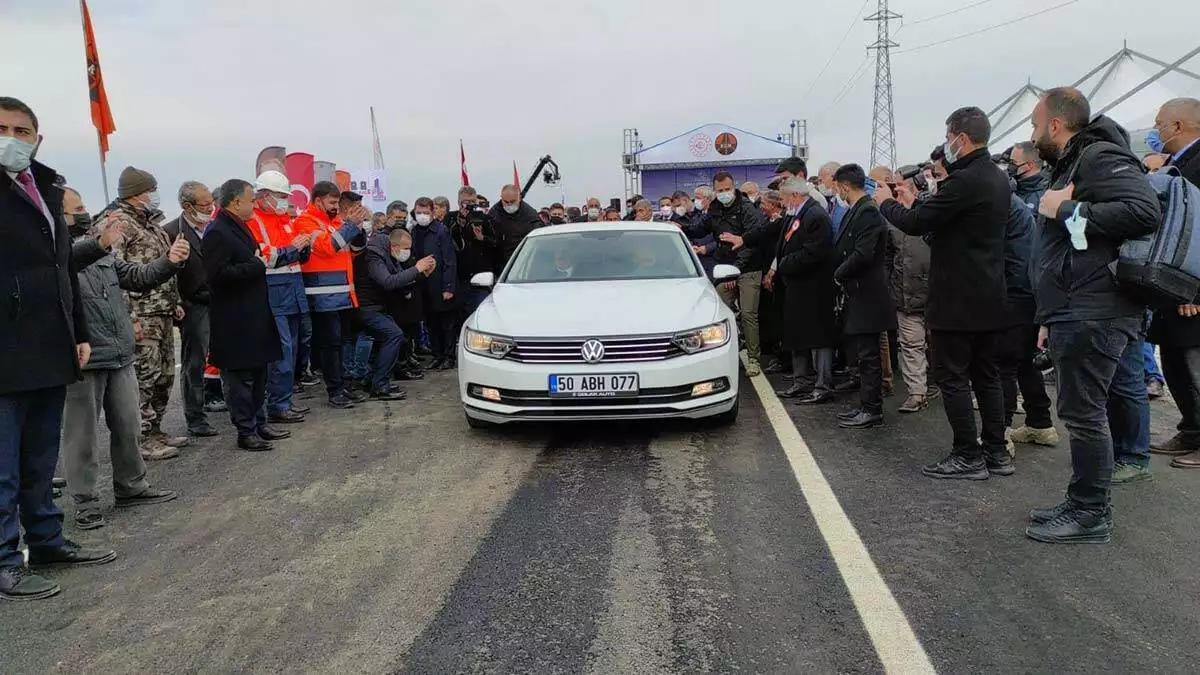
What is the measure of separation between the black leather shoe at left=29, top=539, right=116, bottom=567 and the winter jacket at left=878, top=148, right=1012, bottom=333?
4.72 meters

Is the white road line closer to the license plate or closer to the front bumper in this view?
the front bumper

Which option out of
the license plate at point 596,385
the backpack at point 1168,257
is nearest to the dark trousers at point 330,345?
A: the license plate at point 596,385

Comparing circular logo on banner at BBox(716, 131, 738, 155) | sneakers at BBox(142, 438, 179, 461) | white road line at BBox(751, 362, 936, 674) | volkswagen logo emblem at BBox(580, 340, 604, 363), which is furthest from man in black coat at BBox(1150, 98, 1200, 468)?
circular logo on banner at BBox(716, 131, 738, 155)

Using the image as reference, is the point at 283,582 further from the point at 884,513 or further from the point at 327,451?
the point at 884,513

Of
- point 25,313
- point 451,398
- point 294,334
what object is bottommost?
point 451,398

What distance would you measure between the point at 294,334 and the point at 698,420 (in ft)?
12.6

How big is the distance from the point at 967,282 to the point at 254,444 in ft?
16.7

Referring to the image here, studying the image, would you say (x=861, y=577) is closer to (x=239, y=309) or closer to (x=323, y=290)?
(x=239, y=309)

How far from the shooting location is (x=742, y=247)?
8.56 m

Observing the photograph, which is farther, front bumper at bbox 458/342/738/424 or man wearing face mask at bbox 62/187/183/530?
front bumper at bbox 458/342/738/424

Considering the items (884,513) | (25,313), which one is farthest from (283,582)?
(884,513)

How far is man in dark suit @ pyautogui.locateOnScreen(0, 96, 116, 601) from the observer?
3.62 m

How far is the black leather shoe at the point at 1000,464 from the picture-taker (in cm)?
496

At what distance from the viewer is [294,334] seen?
7.54 meters
